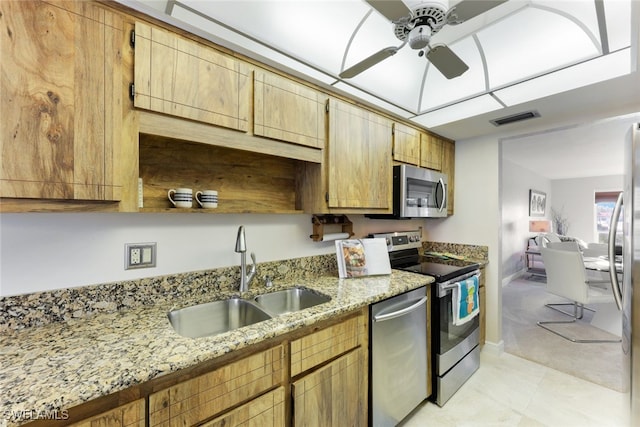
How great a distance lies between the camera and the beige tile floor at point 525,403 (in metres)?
1.76

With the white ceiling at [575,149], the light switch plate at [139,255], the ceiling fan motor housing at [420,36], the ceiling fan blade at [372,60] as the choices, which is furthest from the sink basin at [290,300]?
the white ceiling at [575,149]

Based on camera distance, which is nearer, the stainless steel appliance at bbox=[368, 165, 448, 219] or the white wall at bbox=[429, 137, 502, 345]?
the stainless steel appliance at bbox=[368, 165, 448, 219]

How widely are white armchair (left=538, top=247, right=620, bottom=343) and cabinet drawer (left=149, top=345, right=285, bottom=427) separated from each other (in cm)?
350

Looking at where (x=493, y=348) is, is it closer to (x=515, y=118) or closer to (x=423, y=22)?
(x=515, y=118)

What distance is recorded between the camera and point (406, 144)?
231 centimetres

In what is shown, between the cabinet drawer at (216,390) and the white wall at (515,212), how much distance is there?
5.11 meters

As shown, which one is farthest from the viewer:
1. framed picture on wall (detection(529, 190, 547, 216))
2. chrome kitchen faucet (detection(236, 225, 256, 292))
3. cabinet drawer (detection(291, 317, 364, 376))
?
framed picture on wall (detection(529, 190, 547, 216))

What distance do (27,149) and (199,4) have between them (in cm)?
90

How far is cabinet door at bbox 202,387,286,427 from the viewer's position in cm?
96

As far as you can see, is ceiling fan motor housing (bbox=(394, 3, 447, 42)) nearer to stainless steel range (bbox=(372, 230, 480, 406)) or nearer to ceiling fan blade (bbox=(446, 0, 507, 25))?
ceiling fan blade (bbox=(446, 0, 507, 25))

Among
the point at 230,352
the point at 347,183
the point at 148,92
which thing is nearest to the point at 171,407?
the point at 230,352

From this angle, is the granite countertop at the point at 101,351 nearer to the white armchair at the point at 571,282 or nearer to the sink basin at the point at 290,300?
the sink basin at the point at 290,300

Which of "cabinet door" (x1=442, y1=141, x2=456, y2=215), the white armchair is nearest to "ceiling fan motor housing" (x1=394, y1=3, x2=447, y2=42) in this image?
"cabinet door" (x1=442, y1=141, x2=456, y2=215)

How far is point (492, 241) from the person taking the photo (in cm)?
264
